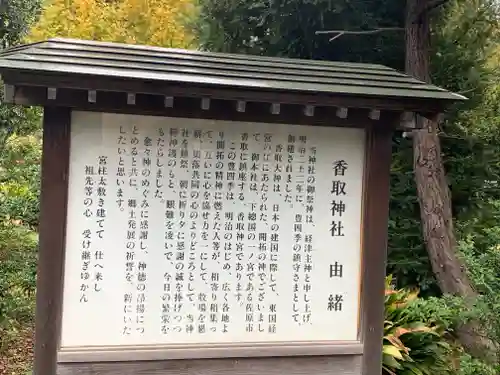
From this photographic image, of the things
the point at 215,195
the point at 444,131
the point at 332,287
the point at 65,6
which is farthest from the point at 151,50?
the point at 65,6

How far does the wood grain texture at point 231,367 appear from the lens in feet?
13.4

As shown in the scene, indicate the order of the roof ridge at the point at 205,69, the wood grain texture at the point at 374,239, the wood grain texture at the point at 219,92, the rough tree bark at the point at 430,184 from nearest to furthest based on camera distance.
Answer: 1. the wood grain texture at the point at 219,92
2. the roof ridge at the point at 205,69
3. the wood grain texture at the point at 374,239
4. the rough tree bark at the point at 430,184

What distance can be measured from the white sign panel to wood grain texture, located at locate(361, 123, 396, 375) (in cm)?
7

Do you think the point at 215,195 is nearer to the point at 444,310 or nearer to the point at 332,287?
the point at 332,287

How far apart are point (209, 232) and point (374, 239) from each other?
1.34 m

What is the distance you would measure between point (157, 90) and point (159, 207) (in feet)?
2.89

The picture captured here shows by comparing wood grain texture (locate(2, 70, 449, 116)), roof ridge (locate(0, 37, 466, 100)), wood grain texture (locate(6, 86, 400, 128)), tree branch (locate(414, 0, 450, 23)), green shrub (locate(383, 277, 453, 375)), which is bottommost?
green shrub (locate(383, 277, 453, 375))

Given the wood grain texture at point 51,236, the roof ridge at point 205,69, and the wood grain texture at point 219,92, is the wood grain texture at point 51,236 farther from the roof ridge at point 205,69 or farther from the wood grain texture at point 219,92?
the roof ridge at point 205,69

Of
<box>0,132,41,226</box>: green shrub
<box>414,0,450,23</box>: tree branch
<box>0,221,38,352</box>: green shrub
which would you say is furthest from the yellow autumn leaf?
<box>0,221,38,352</box>: green shrub

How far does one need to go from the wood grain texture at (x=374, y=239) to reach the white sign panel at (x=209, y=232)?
74mm

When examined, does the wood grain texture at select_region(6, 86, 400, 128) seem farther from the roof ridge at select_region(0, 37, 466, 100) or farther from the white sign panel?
the roof ridge at select_region(0, 37, 466, 100)

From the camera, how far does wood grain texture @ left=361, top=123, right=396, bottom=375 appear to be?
452cm

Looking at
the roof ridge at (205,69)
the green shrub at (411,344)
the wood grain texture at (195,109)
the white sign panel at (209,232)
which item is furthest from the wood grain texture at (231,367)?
the roof ridge at (205,69)

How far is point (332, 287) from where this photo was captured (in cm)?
449
